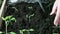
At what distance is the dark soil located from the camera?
2.42m

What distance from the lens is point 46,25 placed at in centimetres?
250

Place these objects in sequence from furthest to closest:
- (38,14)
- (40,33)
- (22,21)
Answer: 1. (38,14)
2. (22,21)
3. (40,33)

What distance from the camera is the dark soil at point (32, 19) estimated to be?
7.93 feet

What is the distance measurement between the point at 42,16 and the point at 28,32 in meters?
0.54

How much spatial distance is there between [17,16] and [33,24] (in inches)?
11.2

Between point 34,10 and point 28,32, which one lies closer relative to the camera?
point 28,32

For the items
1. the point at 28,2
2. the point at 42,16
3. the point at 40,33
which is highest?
the point at 28,2

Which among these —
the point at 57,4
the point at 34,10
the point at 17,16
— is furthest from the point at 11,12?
the point at 57,4

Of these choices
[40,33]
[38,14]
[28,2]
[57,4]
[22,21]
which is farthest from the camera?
[28,2]

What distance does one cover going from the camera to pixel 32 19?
8.39 ft

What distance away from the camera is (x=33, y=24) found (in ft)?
8.14

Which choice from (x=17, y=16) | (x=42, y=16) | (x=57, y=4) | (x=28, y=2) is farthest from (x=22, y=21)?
(x=57, y=4)

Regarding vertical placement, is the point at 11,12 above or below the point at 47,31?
above

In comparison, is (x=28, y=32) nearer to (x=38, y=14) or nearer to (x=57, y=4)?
(x=38, y=14)
